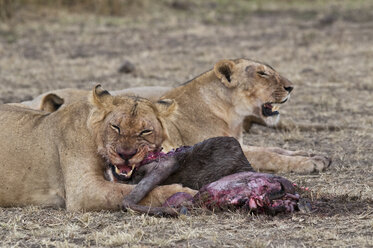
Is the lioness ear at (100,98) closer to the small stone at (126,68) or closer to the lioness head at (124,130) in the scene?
the lioness head at (124,130)

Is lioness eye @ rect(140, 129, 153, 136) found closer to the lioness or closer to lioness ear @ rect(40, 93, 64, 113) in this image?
the lioness

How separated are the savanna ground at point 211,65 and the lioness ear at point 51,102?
1.81 m

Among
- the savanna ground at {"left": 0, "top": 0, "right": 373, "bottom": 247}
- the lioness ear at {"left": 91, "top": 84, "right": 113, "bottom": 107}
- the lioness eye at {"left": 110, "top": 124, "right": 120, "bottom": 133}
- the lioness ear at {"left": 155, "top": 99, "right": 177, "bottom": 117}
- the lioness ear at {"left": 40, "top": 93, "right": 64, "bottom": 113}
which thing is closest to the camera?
the savanna ground at {"left": 0, "top": 0, "right": 373, "bottom": 247}

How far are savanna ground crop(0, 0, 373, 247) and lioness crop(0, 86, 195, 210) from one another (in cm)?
13

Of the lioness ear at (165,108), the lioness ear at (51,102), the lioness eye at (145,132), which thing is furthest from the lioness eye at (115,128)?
the lioness ear at (51,102)

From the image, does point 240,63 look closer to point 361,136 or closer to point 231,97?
point 231,97

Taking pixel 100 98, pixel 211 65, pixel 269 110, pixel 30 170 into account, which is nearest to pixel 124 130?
pixel 100 98

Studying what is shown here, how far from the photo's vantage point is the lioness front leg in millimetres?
5762

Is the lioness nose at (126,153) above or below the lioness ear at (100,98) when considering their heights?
below

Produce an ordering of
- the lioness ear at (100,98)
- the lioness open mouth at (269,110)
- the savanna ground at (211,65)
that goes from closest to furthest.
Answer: the savanna ground at (211,65) < the lioness ear at (100,98) < the lioness open mouth at (269,110)

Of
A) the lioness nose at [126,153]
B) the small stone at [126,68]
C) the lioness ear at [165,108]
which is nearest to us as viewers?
the lioness nose at [126,153]

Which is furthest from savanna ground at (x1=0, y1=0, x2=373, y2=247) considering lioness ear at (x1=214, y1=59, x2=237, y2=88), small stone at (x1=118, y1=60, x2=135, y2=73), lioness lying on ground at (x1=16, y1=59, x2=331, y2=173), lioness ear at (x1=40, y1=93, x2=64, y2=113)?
lioness ear at (x1=40, y1=93, x2=64, y2=113)

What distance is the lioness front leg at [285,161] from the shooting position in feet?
18.9

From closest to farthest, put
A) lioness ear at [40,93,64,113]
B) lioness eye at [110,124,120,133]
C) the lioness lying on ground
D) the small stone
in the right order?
1. lioness eye at [110,124,120,133]
2. the lioness lying on ground
3. lioness ear at [40,93,64,113]
4. the small stone
